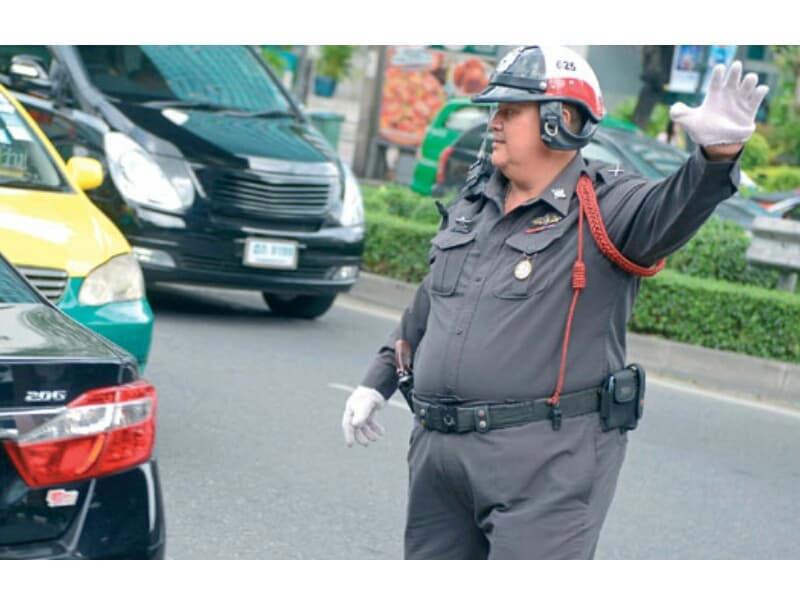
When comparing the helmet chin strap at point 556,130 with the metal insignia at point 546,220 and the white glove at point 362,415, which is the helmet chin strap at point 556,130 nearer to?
the metal insignia at point 546,220

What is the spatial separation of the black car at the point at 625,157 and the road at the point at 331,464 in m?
3.30

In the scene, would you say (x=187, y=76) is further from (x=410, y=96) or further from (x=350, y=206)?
(x=410, y=96)

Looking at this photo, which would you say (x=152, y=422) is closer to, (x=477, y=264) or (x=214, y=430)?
(x=477, y=264)

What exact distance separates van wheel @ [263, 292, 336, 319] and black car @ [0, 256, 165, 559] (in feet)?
23.3

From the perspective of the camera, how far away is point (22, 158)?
7.50 metres

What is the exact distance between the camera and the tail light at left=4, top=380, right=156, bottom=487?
132 inches

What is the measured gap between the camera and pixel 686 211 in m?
3.22

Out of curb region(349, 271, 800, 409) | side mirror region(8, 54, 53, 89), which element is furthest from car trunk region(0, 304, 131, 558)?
curb region(349, 271, 800, 409)

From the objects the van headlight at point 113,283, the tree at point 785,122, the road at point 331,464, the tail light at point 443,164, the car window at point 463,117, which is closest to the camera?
the road at point 331,464

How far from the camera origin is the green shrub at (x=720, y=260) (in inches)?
449

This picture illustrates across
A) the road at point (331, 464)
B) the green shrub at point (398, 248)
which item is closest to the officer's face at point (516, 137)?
the road at point (331, 464)

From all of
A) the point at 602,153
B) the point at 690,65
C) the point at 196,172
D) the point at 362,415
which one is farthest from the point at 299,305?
the point at 690,65

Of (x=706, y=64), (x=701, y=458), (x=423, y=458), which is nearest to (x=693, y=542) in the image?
(x=701, y=458)

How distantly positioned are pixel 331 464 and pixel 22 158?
2090 millimetres
